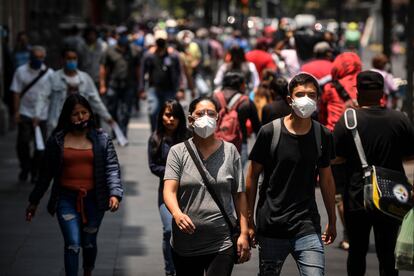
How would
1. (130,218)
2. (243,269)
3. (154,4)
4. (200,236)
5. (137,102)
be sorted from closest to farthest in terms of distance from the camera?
(200,236) → (243,269) → (130,218) → (137,102) → (154,4)

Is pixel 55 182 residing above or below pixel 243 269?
above

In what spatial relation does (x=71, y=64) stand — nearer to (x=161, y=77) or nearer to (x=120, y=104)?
(x=161, y=77)

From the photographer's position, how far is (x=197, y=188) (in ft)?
24.0

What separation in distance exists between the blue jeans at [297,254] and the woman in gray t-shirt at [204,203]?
Result: 0.88 feet

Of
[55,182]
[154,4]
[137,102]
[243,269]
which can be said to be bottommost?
[154,4]

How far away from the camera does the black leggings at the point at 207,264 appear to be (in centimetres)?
722

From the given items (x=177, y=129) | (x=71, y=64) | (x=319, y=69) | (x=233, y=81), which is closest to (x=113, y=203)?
(x=177, y=129)

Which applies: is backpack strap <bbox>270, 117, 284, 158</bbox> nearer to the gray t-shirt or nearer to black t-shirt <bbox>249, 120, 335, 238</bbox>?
black t-shirt <bbox>249, 120, 335, 238</bbox>

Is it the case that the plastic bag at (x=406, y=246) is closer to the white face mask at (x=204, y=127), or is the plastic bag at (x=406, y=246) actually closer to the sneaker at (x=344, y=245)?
the white face mask at (x=204, y=127)

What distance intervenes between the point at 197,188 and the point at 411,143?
6.11 feet

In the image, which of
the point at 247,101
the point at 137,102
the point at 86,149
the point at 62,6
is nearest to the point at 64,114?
the point at 86,149

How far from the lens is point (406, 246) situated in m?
6.55

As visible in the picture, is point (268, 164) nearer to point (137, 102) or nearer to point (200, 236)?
point (200, 236)

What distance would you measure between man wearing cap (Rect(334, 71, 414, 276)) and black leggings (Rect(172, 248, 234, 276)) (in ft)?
4.83
